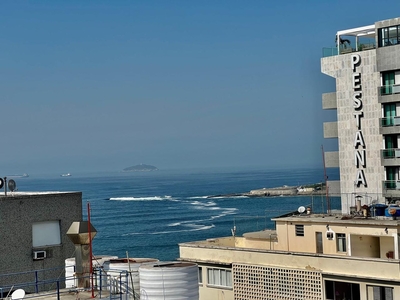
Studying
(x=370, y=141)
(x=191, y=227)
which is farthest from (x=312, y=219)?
(x=191, y=227)

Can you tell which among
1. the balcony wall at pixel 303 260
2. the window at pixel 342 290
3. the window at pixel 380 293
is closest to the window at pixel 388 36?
the balcony wall at pixel 303 260

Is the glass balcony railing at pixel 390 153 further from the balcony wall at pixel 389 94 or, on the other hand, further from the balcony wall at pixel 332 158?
the balcony wall at pixel 332 158

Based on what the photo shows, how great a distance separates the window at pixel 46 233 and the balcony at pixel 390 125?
78.0ft

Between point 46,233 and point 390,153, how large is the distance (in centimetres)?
2438

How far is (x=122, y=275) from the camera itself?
21047 mm

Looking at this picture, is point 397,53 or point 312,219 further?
point 397,53

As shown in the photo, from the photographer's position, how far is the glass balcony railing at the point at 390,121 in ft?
145

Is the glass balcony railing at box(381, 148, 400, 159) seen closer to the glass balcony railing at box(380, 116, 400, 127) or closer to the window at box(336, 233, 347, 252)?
the glass balcony railing at box(380, 116, 400, 127)

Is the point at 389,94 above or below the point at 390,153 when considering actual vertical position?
above

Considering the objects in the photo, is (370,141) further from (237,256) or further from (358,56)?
(237,256)

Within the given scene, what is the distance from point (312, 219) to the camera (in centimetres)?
3700

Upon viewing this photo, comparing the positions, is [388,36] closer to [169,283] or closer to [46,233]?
[46,233]

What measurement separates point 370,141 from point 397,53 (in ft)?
19.5

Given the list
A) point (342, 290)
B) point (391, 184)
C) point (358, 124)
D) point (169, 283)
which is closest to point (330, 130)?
point (358, 124)
